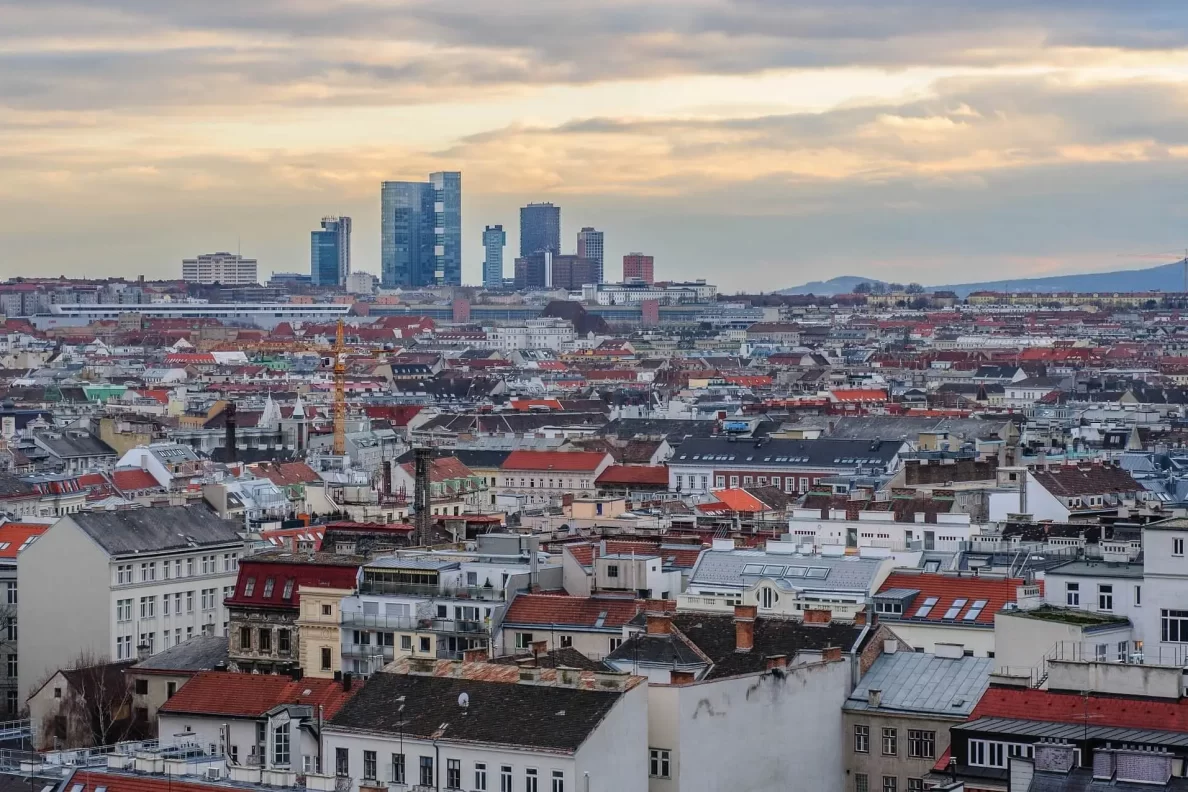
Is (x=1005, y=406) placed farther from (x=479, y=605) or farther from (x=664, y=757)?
(x=664, y=757)

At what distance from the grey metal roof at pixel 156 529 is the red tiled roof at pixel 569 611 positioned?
15719 mm

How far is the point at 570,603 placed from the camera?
50625 mm

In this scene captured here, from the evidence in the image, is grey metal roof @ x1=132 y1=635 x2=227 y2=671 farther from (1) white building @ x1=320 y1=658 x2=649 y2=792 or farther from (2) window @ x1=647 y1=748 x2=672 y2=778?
(2) window @ x1=647 y1=748 x2=672 y2=778

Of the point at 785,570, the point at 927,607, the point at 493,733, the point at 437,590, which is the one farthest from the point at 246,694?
the point at 927,607

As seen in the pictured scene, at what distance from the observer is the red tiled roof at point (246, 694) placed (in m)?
45.1

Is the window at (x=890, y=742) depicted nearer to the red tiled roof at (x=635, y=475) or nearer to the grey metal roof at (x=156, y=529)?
the grey metal roof at (x=156, y=529)

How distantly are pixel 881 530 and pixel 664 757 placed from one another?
1063 inches

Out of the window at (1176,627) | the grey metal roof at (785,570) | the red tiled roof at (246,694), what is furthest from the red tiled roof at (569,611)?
the window at (1176,627)

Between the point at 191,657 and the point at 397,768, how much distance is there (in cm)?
1707

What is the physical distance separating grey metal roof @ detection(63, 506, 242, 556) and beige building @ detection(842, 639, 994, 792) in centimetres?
2554

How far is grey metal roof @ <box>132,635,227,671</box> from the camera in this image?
176ft

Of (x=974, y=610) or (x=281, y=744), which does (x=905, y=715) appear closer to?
(x=974, y=610)

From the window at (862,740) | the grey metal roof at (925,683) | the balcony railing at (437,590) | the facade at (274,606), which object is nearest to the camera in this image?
the grey metal roof at (925,683)

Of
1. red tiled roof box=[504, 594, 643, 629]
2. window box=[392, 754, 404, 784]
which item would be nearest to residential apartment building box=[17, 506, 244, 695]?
red tiled roof box=[504, 594, 643, 629]
